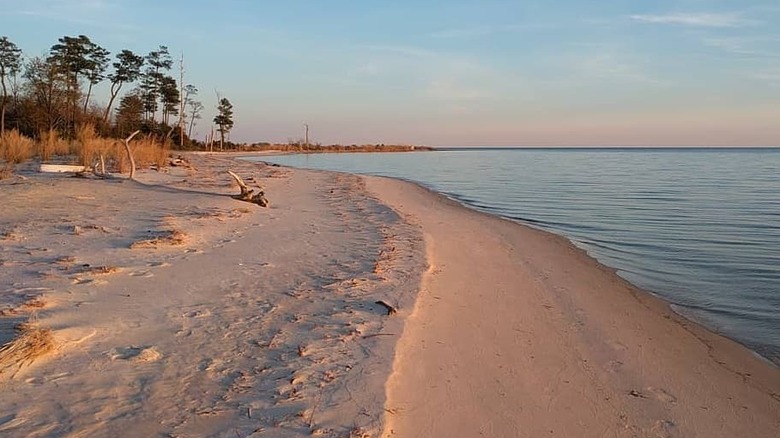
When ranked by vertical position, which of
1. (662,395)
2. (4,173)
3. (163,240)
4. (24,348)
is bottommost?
(662,395)

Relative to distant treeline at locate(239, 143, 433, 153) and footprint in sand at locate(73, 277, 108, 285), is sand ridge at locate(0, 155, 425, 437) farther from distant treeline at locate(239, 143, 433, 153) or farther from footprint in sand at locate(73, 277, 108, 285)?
distant treeline at locate(239, 143, 433, 153)

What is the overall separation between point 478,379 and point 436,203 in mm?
13221

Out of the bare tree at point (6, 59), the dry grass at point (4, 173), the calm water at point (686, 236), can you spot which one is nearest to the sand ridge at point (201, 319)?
the calm water at point (686, 236)

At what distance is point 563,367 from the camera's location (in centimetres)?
460

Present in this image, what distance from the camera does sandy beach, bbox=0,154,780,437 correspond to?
3.53 meters

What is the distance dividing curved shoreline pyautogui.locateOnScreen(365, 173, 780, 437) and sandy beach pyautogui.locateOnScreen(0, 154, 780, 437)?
2cm

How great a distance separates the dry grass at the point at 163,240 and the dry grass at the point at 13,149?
13.2 meters

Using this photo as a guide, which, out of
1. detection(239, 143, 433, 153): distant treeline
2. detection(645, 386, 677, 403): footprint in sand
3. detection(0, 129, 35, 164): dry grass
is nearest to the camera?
detection(645, 386, 677, 403): footprint in sand

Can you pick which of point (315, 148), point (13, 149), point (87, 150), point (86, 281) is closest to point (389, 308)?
point (86, 281)

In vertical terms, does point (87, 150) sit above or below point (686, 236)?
above

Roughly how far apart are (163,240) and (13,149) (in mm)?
14038

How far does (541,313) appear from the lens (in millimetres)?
6078

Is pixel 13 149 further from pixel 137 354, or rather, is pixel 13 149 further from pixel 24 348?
pixel 137 354

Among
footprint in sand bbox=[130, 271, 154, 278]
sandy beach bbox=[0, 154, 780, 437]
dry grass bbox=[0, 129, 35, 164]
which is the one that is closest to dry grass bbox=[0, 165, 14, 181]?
dry grass bbox=[0, 129, 35, 164]
